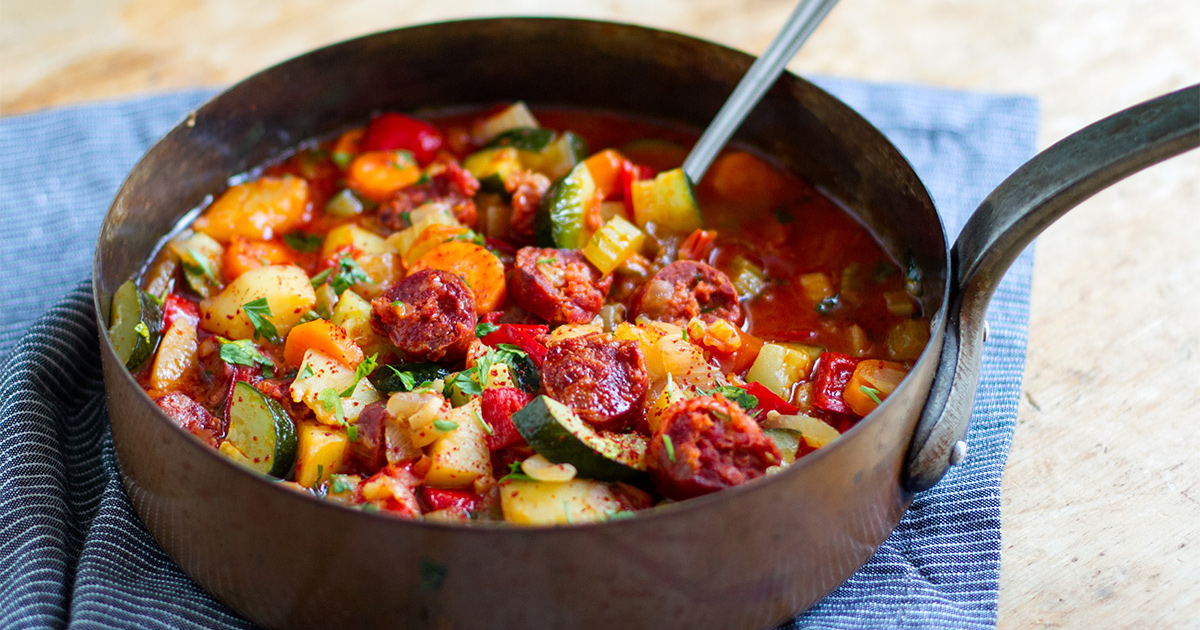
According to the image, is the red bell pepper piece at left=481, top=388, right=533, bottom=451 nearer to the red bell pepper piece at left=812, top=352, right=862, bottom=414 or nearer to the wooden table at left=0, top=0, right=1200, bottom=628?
the red bell pepper piece at left=812, top=352, right=862, bottom=414

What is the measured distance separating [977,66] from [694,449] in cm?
274

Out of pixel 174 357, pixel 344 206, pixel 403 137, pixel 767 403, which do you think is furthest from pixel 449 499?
pixel 403 137

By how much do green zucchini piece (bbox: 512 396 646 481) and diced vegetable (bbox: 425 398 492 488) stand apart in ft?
0.40

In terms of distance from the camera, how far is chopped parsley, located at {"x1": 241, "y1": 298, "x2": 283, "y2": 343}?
8.79ft

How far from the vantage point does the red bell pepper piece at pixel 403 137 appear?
3400 mm

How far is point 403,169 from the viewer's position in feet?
10.7

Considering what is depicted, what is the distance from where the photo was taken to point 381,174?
10.7ft

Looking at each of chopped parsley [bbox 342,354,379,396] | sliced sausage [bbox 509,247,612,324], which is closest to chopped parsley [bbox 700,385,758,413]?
sliced sausage [bbox 509,247,612,324]

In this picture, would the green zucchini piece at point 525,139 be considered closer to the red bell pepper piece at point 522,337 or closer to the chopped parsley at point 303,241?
the chopped parsley at point 303,241

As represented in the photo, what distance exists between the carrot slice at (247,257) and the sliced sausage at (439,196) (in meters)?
0.32

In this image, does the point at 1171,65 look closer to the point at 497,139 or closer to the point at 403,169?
the point at 497,139


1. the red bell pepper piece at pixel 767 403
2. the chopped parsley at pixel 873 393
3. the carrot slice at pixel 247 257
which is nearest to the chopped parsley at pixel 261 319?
the carrot slice at pixel 247 257

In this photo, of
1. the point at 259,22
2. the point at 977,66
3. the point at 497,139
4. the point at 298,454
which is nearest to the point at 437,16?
the point at 259,22

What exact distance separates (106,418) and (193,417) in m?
0.53
